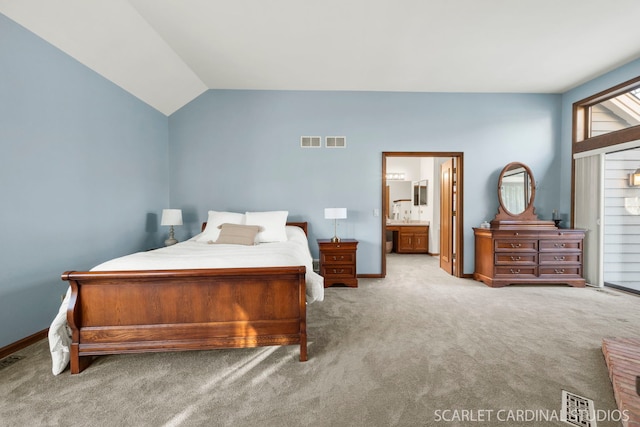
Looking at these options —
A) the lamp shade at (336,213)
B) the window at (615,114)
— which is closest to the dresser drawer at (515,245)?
the window at (615,114)

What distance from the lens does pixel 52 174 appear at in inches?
105

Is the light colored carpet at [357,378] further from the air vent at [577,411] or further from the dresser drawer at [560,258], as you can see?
the dresser drawer at [560,258]

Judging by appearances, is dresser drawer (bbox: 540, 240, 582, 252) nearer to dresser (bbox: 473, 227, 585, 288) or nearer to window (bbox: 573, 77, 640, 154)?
dresser (bbox: 473, 227, 585, 288)

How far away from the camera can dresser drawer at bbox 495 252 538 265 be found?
417 centimetres

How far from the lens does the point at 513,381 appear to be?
1.87 meters

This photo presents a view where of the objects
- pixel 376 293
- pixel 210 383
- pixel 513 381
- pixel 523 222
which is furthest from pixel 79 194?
pixel 523 222

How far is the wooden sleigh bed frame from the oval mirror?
4.31 m

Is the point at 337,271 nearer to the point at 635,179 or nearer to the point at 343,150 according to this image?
the point at 343,150

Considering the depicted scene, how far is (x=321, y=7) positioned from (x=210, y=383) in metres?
3.48

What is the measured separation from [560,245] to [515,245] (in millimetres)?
705

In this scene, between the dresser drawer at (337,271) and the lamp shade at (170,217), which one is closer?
the lamp shade at (170,217)

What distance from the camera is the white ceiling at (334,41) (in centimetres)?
263

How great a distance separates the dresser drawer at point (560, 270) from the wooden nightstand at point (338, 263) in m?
3.00

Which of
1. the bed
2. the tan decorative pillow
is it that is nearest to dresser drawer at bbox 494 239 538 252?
the bed
